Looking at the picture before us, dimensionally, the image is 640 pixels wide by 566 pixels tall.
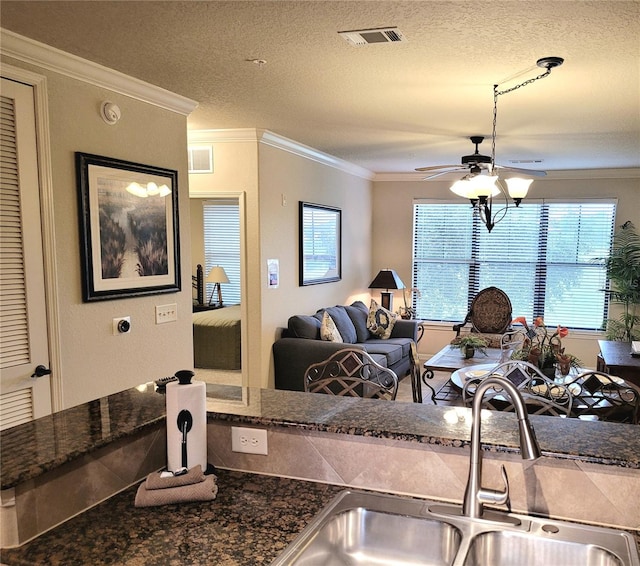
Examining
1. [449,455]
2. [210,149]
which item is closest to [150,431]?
[449,455]

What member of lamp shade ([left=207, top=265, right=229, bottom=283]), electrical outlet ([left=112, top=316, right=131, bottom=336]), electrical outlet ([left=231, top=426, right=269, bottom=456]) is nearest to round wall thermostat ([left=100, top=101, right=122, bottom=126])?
electrical outlet ([left=112, top=316, right=131, bottom=336])

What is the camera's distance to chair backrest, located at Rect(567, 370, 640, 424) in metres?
2.63

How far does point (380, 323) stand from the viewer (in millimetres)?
6574

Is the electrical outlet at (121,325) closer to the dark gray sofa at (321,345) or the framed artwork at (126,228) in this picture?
the framed artwork at (126,228)

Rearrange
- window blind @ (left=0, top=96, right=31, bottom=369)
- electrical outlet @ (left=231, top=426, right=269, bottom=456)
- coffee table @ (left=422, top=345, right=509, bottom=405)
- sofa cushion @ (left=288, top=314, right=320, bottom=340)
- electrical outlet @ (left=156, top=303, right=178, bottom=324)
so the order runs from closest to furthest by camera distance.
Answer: electrical outlet @ (left=231, top=426, right=269, bottom=456), window blind @ (left=0, top=96, right=31, bottom=369), electrical outlet @ (left=156, top=303, right=178, bottom=324), coffee table @ (left=422, top=345, right=509, bottom=405), sofa cushion @ (left=288, top=314, right=320, bottom=340)

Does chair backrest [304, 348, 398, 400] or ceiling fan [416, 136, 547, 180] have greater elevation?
ceiling fan [416, 136, 547, 180]

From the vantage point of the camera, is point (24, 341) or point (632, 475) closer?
point (632, 475)

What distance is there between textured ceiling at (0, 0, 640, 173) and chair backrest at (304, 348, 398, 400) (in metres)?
1.52

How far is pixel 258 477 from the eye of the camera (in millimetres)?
1604

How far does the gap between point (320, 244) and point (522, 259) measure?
3026mm

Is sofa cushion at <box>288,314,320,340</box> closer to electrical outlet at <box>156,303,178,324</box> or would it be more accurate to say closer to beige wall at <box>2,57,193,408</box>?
beige wall at <box>2,57,193,408</box>

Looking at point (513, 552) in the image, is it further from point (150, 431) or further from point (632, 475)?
point (150, 431)

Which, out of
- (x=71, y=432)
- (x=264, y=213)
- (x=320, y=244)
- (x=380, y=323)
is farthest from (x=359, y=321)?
(x=71, y=432)

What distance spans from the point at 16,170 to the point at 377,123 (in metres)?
2.69
